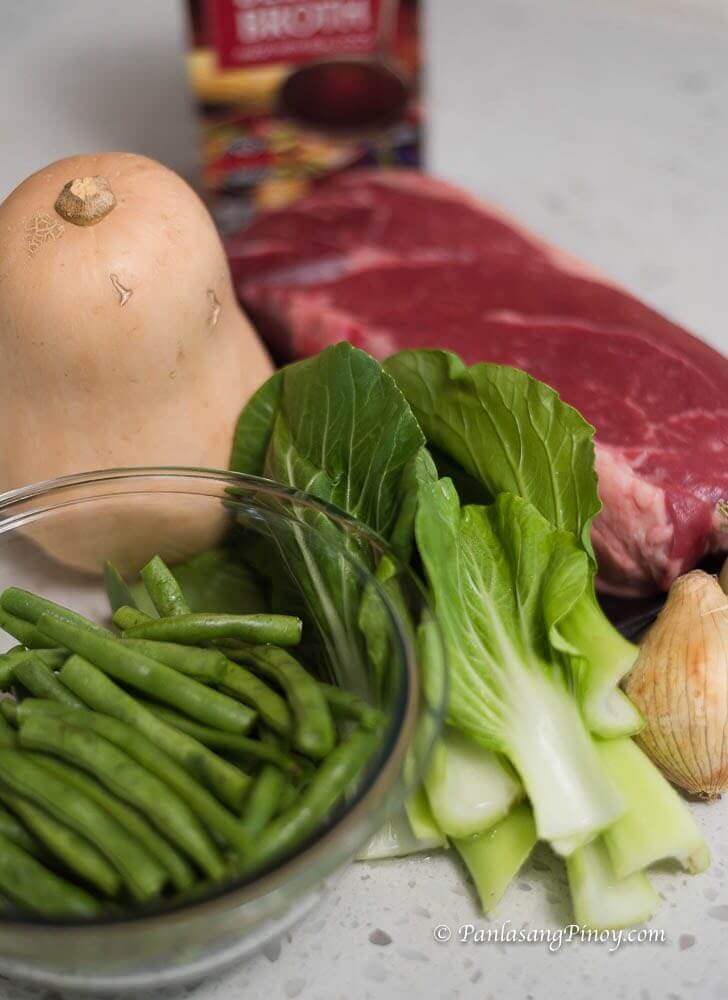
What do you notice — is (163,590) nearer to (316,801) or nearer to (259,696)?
(259,696)

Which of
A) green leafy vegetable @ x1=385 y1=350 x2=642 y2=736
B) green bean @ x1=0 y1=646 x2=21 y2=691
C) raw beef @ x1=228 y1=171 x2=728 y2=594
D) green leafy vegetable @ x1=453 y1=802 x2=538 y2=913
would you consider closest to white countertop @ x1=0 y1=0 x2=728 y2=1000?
green leafy vegetable @ x1=453 y1=802 x2=538 y2=913

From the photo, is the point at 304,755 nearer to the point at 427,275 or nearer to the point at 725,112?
the point at 427,275

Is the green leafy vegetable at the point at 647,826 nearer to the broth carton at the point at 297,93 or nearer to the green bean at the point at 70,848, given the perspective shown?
the green bean at the point at 70,848

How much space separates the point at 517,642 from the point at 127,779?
0.39 m

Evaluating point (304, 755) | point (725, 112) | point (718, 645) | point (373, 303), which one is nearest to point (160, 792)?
point (304, 755)

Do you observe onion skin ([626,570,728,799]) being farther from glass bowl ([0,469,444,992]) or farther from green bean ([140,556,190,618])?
green bean ([140,556,190,618])

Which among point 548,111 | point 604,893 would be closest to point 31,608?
point 604,893

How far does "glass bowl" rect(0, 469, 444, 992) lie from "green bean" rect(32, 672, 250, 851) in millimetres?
77

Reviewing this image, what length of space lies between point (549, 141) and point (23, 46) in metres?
1.07

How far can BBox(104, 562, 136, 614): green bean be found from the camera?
4.03 ft

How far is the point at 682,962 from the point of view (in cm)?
104

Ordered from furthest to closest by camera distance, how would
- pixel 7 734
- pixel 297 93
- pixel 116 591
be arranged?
pixel 297 93 < pixel 116 591 < pixel 7 734

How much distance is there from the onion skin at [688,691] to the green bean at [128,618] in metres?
0.47

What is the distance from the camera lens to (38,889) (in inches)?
36.4
